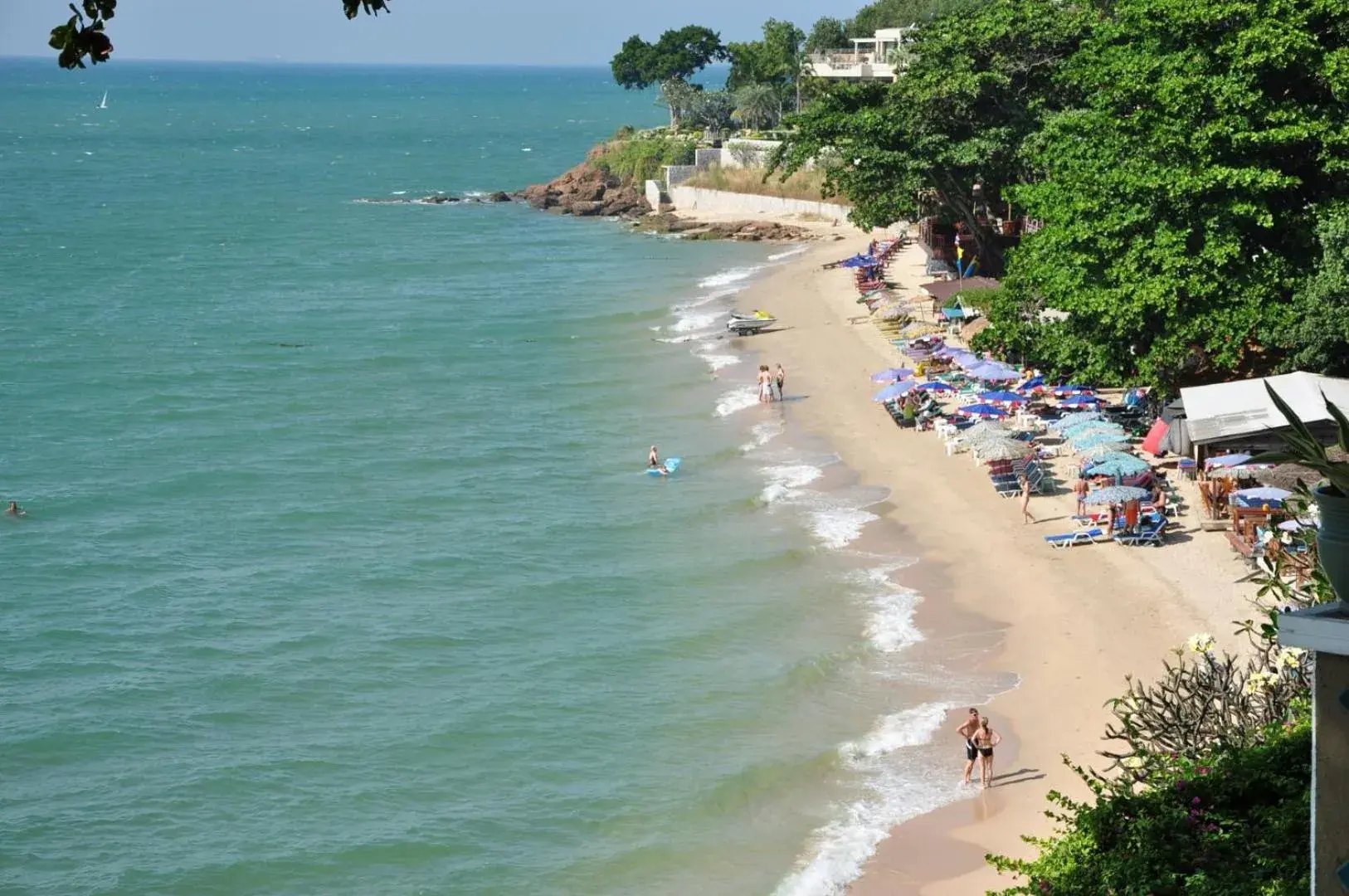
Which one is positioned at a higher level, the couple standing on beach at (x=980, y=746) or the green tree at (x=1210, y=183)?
the green tree at (x=1210, y=183)

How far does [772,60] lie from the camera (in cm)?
10631

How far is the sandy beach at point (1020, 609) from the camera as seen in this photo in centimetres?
1873

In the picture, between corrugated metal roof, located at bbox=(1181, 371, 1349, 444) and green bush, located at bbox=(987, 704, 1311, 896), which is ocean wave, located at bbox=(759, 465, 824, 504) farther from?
green bush, located at bbox=(987, 704, 1311, 896)

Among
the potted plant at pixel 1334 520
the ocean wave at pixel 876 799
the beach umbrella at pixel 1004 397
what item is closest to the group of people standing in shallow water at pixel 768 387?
the beach umbrella at pixel 1004 397

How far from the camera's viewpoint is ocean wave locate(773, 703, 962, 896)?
716 inches

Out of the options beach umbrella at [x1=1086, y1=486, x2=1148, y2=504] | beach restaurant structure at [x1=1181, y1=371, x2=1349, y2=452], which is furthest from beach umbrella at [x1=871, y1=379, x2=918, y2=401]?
beach umbrella at [x1=1086, y1=486, x2=1148, y2=504]

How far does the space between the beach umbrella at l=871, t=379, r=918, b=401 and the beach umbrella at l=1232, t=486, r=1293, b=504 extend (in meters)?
Answer: 11.9

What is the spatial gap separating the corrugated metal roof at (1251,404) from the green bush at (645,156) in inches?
2446

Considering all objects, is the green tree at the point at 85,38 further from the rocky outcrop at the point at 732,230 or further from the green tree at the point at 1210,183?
the rocky outcrop at the point at 732,230

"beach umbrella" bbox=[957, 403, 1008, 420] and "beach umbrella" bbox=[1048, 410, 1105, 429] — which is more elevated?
"beach umbrella" bbox=[1048, 410, 1105, 429]

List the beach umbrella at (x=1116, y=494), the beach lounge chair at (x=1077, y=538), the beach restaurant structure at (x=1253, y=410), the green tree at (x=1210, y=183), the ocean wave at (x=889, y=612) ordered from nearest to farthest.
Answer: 1. the ocean wave at (x=889, y=612)
2. the beach umbrella at (x=1116, y=494)
3. the beach restaurant structure at (x=1253, y=410)
4. the beach lounge chair at (x=1077, y=538)
5. the green tree at (x=1210, y=183)

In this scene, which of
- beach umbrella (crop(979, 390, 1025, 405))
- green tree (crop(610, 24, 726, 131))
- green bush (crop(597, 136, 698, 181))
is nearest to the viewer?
beach umbrella (crop(979, 390, 1025, 405))

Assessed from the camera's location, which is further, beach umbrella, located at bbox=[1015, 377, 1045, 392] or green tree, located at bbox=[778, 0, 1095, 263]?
green tree, located at bbox=[778, 0, 1095, 263]

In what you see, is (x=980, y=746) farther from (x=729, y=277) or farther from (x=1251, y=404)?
(x=729, y=277)
